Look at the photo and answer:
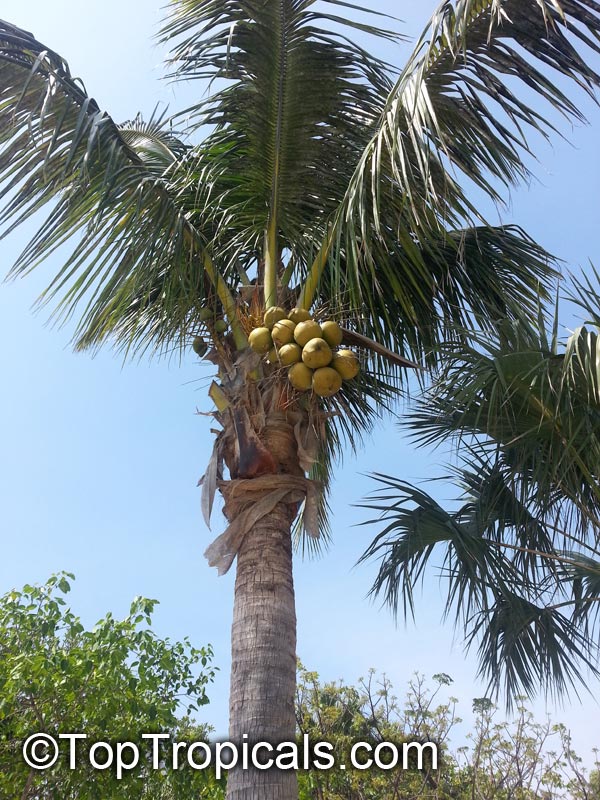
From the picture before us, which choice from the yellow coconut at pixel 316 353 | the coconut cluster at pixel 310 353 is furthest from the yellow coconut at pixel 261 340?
the yellow coconut at pixel 316 353

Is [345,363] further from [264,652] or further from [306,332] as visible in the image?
[264,652]

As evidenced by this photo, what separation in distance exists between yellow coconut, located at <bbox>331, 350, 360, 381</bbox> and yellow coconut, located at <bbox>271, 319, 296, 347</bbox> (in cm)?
26

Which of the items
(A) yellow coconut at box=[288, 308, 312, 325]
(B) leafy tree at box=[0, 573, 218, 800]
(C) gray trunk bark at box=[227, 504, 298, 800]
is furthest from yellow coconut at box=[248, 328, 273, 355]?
(B) leafy tree at box=[0, 573, 218, 800]

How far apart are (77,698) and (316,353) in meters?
4.79

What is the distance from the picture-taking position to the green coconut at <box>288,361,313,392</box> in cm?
416

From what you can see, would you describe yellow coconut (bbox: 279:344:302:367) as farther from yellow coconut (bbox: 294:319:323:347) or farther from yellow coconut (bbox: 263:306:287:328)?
yellow coconut (bbox: 263:306:287:328)

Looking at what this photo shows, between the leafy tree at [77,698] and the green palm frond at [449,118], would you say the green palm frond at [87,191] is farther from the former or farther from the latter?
the leafy tree at [77,698]

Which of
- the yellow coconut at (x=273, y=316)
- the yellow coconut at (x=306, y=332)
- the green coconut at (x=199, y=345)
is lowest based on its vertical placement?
the yellow coconut at (x=306, y=332)

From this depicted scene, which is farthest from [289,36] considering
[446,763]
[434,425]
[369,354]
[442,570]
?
[446,763]

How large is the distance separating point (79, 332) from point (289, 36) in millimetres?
2431

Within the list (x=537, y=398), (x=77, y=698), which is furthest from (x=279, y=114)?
(x=77, y=698)

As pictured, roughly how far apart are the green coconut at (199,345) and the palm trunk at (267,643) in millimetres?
1106

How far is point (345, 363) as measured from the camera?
420cm

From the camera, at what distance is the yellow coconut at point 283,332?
4.24m
